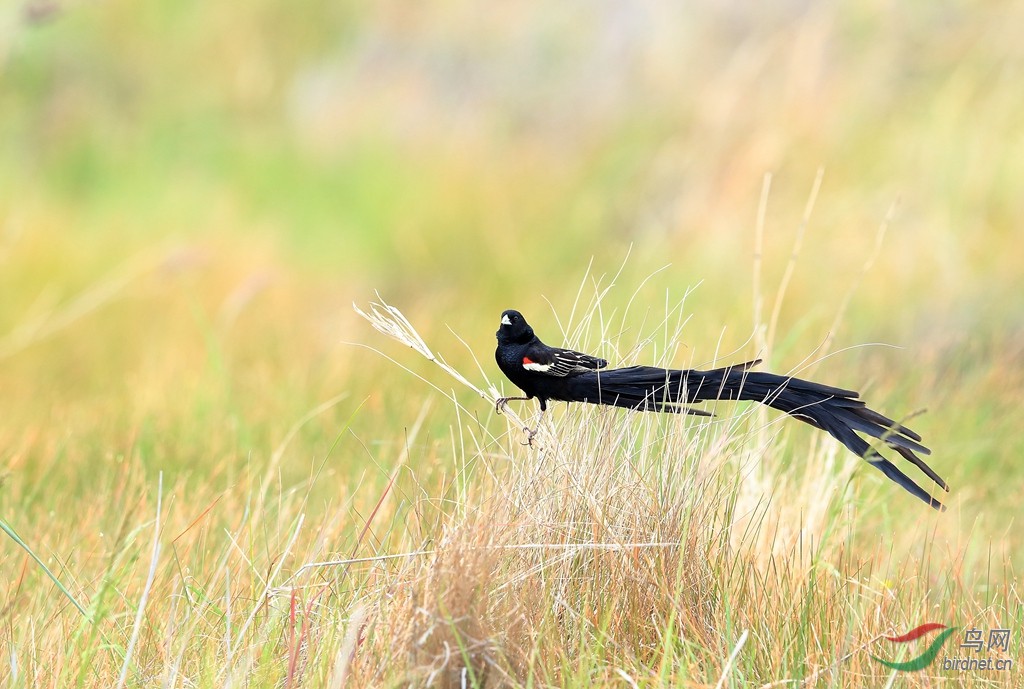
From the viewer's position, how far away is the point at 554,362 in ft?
7.38

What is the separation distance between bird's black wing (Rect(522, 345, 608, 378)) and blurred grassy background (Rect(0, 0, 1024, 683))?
50 cm

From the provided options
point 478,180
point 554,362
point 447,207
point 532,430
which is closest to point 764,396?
point 554,362

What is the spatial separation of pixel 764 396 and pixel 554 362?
0.40 m

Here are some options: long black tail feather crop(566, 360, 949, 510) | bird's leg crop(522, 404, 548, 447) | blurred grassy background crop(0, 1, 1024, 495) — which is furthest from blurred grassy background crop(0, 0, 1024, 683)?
long black tail feather crop(566, 360, 949, 510)

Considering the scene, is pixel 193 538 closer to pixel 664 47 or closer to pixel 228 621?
pixel 228 621

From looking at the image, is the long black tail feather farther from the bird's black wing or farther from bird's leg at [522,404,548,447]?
bird's leg at [522,404,548,447]

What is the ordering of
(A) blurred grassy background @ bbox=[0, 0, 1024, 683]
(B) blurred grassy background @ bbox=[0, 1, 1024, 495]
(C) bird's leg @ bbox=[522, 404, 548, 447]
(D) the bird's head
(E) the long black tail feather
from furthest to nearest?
(B) blurred grassy background @ bbox=[0, 1, 1024, 495] → (A) blurred grassy background @ bbox=[0, 0, 1024, 683] → (C) bird's leg @ bbox=[522, 404, 548, 447] → (D) the bird's head → (E) the long black tail feather

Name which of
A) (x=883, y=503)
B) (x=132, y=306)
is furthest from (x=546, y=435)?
(x=132, y=306)

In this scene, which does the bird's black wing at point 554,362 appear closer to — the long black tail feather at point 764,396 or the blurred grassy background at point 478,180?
the long black tail feather at point 764,396

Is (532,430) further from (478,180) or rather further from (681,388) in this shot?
(478,180)

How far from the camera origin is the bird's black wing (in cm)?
225

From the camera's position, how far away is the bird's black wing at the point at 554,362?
7.38ft

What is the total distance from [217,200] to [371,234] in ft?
4.86

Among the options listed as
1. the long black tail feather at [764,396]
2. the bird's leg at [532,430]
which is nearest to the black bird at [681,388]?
the long black tail feather at [764,396]
